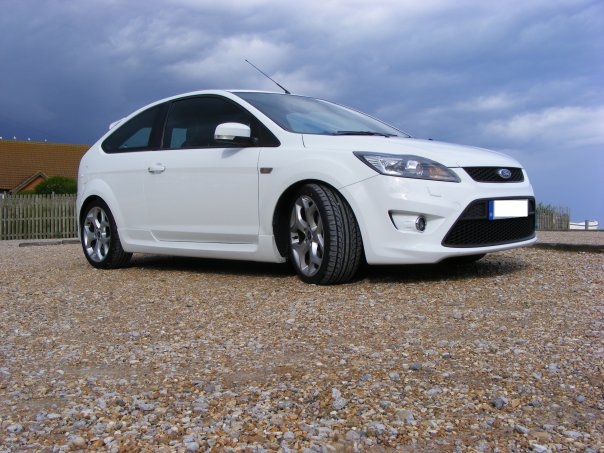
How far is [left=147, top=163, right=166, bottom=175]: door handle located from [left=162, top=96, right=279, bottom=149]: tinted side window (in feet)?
0.75

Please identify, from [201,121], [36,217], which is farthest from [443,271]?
[36,217]

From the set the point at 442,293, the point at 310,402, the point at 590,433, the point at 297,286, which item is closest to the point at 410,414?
the point at 310,402

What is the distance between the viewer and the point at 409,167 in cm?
537

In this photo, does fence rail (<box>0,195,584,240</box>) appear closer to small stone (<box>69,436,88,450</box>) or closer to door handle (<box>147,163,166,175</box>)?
door handle (<box>147,163,166,175</box>)

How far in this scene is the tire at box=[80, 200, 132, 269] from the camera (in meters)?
7.54

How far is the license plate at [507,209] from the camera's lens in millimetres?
5598

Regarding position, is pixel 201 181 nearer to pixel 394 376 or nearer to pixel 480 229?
pixel 480 229

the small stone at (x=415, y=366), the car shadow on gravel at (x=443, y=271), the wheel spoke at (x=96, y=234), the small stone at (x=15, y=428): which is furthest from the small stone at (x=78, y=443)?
the wheel spoke at (x=96, y=234)

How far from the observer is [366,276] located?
6.04 metres

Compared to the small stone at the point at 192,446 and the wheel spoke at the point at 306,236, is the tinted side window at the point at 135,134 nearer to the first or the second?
the wheel spoke at the point at 306,236

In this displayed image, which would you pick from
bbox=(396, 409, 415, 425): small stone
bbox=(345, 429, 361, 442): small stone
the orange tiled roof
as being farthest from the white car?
the orange tiled roof

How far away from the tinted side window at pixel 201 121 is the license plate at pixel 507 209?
6.45 feet

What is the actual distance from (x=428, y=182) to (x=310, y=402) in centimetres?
277

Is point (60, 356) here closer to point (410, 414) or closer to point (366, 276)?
point (410, 414)
